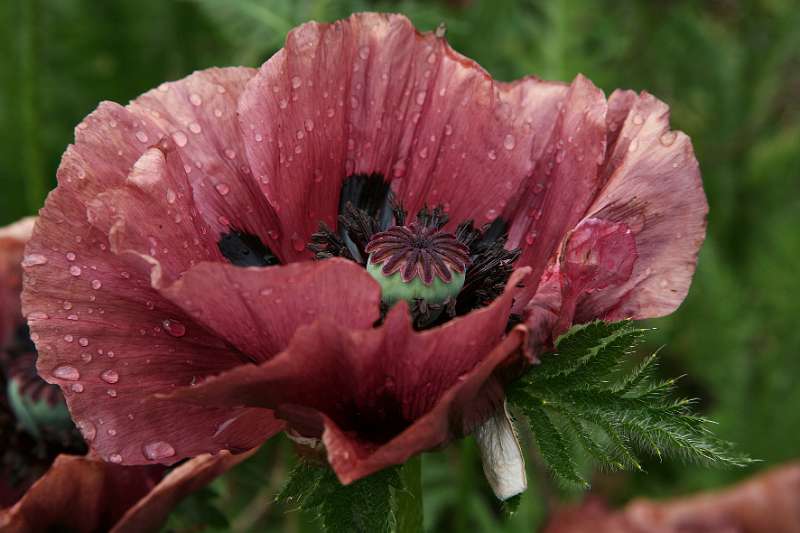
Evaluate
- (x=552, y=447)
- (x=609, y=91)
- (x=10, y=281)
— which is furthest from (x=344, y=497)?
(x=609, y=91)

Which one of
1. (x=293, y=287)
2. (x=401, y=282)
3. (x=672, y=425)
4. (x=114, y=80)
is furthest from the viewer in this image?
(x=114, y=80)

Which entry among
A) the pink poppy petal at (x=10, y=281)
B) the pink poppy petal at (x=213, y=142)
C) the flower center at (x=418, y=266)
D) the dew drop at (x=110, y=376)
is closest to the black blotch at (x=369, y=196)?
the pink poppy petal at (x=213, y=142)

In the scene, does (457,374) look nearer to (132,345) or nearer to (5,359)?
(132,345)

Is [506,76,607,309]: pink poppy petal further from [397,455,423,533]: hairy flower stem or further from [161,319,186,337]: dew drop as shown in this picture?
[161,319,186,337]: dew drop

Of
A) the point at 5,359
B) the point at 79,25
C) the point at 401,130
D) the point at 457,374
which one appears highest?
the point at 401,130

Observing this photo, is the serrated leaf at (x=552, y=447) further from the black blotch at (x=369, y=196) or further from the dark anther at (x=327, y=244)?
the black blotch at (x=369, y=196)

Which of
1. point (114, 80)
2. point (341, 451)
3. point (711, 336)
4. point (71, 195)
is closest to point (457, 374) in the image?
point (341, 451)

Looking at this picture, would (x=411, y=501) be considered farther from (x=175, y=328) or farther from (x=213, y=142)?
(x=213, y=142)
